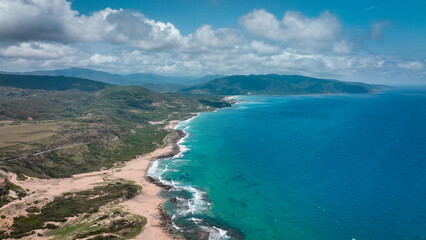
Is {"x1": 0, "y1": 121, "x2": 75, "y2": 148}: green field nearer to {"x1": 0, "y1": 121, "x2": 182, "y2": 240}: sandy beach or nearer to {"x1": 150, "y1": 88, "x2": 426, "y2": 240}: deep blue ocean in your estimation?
{"x1": 0, "y1": 121, "x2": 182, "y2": 240}: sandy beach

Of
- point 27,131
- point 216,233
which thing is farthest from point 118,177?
point 27,131

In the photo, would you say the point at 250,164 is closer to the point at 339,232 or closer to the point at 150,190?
the point at 150,190

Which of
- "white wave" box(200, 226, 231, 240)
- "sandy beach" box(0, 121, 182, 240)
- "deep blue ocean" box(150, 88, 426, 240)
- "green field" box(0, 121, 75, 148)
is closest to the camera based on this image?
"white wave" box(200, 226, 231, 240)

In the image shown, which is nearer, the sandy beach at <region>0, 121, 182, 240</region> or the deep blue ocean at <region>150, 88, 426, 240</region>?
the deep blue ocean at <region>150, 88, 426, 240</region>

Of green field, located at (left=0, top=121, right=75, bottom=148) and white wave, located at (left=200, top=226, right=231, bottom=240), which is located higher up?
green field, located at (left=0, top=121, right=75, bottom=148)

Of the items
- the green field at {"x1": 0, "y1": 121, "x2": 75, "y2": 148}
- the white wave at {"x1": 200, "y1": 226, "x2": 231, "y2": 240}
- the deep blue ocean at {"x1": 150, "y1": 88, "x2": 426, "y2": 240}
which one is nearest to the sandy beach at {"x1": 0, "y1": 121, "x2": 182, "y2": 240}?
the deep blue ocean at {"x1": 150, "y1": 88, "x2": 426, "y2": 240}

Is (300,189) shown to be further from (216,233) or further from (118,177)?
(118,177)

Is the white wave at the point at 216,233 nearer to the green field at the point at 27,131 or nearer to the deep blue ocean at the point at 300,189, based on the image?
the deep blue ocean at the point at 300,189

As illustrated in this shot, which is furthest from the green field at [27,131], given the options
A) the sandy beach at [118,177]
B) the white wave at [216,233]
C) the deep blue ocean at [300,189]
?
the white wave at [216,233]

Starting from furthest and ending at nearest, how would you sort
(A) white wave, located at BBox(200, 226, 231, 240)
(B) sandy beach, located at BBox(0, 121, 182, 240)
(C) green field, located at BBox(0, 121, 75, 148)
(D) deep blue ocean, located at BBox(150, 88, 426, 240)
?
(C) green field, located at BBox(0, 121, 75, 148) < (B) sandy beach, located at BBox(0, 121, 182, 240) < (D) deep blue ocean, located at BBox(150, 88, 426, 240) < (A) white wave, located at BBox(200, 226, 231, 240)
